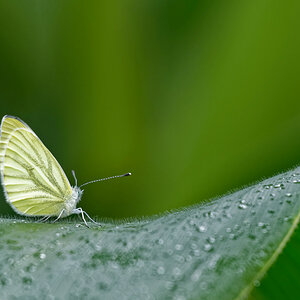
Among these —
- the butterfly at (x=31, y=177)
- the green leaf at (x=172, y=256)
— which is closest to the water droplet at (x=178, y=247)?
the green leaf at (x=172, y=256)

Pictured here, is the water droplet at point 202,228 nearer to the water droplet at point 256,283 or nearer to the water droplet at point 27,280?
the water droplet at point 256,283

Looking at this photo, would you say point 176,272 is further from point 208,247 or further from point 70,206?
point 70,206

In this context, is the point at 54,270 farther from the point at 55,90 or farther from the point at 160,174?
the point at 55,90

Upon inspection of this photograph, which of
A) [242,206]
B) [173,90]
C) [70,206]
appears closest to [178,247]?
[242,206]

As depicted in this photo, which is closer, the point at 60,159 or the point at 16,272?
the point at 16,272

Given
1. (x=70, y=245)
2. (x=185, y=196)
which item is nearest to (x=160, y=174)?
(x=185, y=196)

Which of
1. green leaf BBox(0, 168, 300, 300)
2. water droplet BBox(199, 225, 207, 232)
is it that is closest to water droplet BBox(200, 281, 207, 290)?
green leaf BBox(0, 168, 300, 300)
